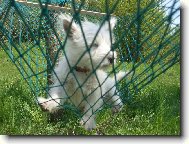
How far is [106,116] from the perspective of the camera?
215cm

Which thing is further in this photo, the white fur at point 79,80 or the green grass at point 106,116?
the green grass at point 106,116

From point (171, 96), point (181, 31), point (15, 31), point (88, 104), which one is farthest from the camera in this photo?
point (15, 31)

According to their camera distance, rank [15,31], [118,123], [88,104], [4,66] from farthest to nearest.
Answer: [4,66] < [15,31] < [118,123] < [88,104]

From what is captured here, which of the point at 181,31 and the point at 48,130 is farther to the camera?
the point at 48,130

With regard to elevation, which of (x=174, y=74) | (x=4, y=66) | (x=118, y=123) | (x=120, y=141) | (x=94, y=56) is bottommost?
(x=120, y=141)

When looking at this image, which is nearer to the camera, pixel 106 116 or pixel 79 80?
pixel 79 80

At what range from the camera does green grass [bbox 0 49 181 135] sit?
6.41ft

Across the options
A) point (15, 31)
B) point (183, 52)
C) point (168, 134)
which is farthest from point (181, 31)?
point (15, 31)

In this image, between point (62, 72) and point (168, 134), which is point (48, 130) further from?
point (168, 134)

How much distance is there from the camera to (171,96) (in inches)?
94.9

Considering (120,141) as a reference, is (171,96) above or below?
above

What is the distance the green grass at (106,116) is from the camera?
6.41 ft

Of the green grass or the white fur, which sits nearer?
the white fur

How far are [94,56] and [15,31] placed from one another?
1.07 m
